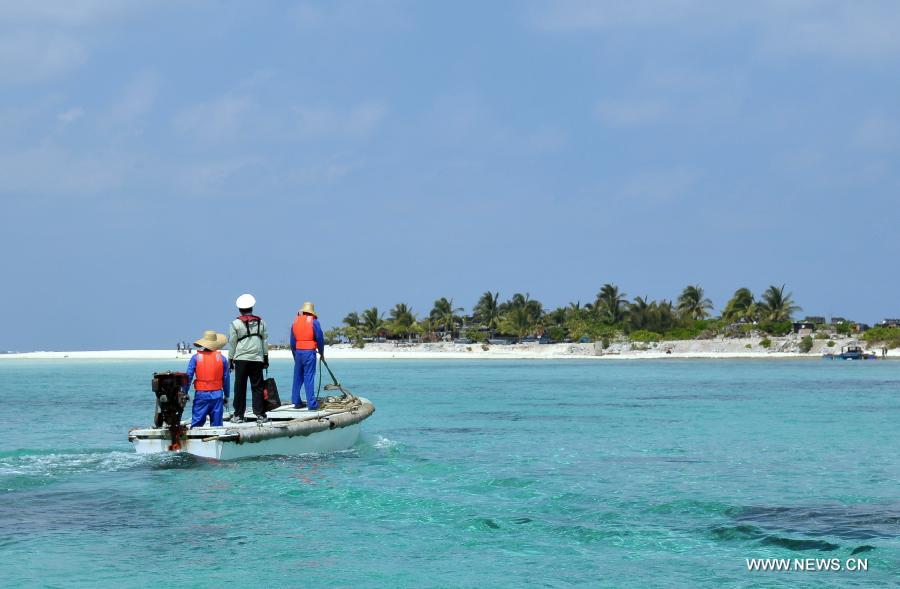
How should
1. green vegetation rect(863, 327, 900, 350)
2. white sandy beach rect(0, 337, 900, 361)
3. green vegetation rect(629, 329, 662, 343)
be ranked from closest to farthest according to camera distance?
green vegetation rect(863, 327, 900, 350)
white sandy beach rect(0, 337, 900, 361)
green vegetation rect(629, 329, 662, 343)

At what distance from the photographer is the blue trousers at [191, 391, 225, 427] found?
57.3 ft

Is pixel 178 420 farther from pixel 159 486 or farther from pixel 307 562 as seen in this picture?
pixel 307 562

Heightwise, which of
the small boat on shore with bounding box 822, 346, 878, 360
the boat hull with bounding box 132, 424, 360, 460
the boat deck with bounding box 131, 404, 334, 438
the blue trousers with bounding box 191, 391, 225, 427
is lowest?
the small boat on shore with bounding box 822, 346, 878, 360

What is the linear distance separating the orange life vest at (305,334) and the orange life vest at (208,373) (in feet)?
7.63

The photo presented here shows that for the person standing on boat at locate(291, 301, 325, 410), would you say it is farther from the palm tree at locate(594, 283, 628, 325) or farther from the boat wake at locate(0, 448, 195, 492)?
the palm tree at locate(594, 283, 628, 325)

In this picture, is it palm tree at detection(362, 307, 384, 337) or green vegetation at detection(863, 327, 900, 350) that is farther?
palm tree at detection(362, 307, 384, 337)

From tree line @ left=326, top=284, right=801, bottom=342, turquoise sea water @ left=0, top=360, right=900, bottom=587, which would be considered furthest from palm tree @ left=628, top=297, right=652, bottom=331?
turquoise sea water @ left=0, top=360, right=900, bottom=587

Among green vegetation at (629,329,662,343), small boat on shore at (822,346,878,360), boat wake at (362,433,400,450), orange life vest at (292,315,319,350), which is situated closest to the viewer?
orange life vest at (292,315,319,350)

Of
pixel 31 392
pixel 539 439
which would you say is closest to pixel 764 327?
pixel 31 392

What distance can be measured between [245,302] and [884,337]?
132189 millimetres

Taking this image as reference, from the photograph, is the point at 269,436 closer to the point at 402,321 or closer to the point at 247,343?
the point at 247,343

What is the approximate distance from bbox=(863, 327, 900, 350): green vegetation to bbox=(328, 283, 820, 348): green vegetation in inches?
426

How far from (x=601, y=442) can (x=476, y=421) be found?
7.64 meters

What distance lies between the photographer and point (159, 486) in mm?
16109
